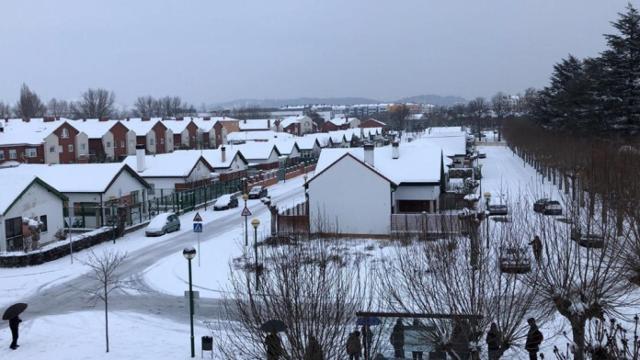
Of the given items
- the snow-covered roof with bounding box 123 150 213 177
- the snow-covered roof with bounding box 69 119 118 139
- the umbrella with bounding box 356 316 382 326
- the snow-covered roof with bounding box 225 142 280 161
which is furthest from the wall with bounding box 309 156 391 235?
the snow-covered roof with bounding box 69 119 118 139

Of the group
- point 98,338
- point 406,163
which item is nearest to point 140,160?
point 406,163

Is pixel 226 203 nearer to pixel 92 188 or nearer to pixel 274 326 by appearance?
pixel 92 188

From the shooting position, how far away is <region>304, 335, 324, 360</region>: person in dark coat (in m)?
9.80

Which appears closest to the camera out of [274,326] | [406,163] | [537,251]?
[274,326]

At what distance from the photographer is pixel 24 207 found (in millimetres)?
32094

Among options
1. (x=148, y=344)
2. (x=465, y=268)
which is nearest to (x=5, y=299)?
(x=148, y=344)

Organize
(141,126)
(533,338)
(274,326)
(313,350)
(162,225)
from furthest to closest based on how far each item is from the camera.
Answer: (141,126) → (162,225) → (533,338) → (274,326) → (313,350)

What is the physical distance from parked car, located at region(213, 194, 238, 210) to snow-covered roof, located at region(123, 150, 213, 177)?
4260 mm

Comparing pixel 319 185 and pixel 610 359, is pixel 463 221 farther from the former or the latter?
pixel 319 185

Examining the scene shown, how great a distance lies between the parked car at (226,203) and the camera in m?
46.3

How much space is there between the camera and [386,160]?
39.0 meters

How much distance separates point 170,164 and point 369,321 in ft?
139

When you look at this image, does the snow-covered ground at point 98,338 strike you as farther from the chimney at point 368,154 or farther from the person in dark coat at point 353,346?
the chimney at point 368,154

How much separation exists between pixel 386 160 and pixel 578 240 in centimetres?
2602
